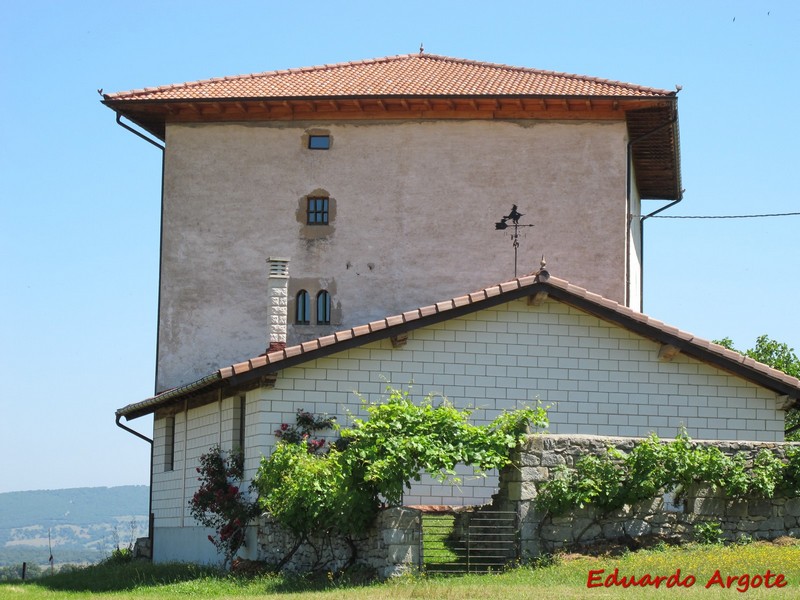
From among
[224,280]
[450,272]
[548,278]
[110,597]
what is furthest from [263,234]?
[110,597]

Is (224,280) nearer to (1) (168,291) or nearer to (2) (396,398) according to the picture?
(1) (168,291)

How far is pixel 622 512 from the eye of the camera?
69.9ft

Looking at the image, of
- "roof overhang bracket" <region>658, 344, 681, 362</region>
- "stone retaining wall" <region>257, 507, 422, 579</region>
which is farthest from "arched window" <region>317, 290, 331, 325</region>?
"roof overhang bracket" <region>658, 344, 681, 362</region>

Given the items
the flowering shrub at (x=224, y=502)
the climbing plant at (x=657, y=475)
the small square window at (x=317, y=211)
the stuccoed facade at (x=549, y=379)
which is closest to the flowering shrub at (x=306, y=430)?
the stuccoed facade at (x=549, y=379)

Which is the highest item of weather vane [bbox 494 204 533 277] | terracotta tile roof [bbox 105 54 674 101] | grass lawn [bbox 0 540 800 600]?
terracotta tile roof [bbox 105 54 674 101]

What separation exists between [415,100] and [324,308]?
5.19 m

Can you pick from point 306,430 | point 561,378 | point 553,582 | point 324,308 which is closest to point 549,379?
point 561,378

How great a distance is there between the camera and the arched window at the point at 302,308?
108ft

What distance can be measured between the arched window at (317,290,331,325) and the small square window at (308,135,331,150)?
3419 millimetres

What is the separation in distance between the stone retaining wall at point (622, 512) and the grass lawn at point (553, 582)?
52 centimetres

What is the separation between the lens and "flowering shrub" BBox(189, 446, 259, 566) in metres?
23.7

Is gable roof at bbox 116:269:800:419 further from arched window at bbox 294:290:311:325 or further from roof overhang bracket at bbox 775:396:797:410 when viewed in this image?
arched window at bbox 294:290:311:325

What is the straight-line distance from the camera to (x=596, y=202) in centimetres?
3253

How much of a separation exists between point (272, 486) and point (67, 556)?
4633 inches
